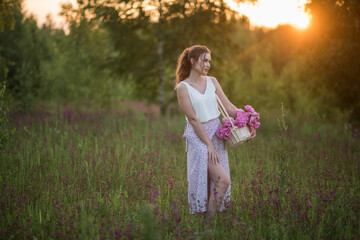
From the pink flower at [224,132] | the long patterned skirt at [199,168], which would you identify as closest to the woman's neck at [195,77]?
the long patterned skirt at [199,168]

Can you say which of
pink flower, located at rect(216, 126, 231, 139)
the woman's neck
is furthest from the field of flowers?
the woman's neck

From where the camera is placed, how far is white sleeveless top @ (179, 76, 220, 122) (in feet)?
11.0

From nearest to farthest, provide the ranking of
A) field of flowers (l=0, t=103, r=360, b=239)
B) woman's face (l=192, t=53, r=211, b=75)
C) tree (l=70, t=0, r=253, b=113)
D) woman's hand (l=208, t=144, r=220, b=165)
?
1. field of flowers (l=0, t=103, r=360, b=239)
2. woman's hand (l=208, t=144, r=220, b=165)
3. woman's face (l=192, t=53, r=211, b=75)
4. tree (l=70, t=0, r=253, b=113)

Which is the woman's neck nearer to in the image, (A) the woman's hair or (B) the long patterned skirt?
(A) the woman's hair

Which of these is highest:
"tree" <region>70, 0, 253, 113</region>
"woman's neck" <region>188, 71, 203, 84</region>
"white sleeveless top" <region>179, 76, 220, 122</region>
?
"tree" <region>70, 0, 253, 113</region>

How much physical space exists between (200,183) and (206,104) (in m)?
0.89

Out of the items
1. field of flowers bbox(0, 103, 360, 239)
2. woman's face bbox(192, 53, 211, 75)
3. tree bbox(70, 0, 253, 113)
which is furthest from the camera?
tree bbox(70, 0, 253, 113)

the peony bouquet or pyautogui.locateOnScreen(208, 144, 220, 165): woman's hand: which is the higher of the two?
the peony bouquet

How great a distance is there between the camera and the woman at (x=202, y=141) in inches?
129

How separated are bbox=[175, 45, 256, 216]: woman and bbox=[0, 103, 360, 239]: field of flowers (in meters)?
0.21

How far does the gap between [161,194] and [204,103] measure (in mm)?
1483

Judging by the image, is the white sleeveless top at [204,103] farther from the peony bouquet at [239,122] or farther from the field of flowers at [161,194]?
the field of flowers at [161,194]

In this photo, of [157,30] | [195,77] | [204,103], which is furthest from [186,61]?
[157,30]

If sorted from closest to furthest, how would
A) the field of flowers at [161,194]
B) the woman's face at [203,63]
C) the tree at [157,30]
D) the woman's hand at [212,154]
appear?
the field of flowers at [161,194]
the woman's hand at [212,154]
the woman's face at [203,63]
the tree at [157,30]
